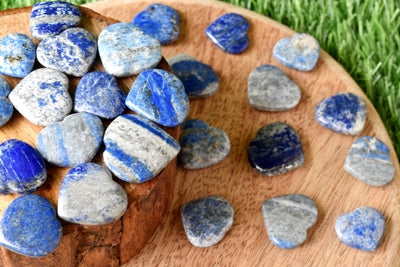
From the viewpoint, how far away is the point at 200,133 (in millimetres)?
1119

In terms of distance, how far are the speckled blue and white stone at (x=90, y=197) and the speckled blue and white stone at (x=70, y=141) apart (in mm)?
32

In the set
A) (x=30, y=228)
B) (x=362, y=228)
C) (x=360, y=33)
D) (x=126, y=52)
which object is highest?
(x=126, y=52)

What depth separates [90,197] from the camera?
802 millimetres

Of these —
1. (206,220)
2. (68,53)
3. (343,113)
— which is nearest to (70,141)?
(68,53)

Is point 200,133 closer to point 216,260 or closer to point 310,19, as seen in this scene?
point 216,260

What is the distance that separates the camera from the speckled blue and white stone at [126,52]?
957mm

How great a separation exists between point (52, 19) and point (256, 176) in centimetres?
56

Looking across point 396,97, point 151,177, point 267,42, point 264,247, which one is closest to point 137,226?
point 151,177

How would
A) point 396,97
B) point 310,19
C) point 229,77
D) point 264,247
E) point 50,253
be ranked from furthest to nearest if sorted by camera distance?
point 310,19, point 396,97, point 229,77, point 264,247, point 50,253

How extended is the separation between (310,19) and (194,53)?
0.44 m

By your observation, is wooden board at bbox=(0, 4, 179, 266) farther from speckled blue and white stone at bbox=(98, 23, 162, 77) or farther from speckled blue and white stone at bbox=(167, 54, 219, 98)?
speckled blue and white stone at bbox=(167, 54, 219, 98)

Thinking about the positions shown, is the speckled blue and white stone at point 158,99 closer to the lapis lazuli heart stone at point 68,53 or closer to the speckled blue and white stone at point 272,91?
the lapis lazuli heart stone at point 68,53

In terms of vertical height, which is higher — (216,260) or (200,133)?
(200,133)

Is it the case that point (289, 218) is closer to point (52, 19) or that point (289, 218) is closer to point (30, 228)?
point (30, 228)
